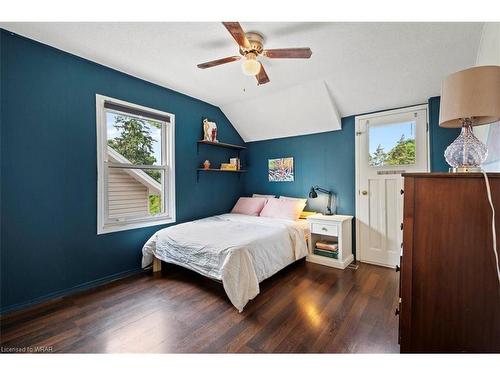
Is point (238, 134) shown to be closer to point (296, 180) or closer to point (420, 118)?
point (296, 180)

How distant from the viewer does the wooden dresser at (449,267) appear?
969mm

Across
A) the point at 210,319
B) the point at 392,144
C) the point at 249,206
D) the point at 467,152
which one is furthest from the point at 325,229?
the point at 467,152

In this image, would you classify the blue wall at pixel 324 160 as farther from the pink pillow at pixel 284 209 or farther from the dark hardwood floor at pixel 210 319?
the dark hardwood floor at pixel 210 319

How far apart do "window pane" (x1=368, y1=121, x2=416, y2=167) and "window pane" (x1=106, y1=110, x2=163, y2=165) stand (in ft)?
9.52

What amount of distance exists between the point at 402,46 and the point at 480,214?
69.7 inches

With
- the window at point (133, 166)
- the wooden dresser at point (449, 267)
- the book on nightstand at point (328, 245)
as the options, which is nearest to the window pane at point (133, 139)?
the window at point (133, 166)

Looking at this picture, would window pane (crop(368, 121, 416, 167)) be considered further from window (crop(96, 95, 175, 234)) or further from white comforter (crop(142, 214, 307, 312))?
window (crop(96, 95, 175, 234))

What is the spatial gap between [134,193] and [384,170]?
326 centimetres

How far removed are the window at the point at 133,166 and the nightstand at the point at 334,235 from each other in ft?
6.46

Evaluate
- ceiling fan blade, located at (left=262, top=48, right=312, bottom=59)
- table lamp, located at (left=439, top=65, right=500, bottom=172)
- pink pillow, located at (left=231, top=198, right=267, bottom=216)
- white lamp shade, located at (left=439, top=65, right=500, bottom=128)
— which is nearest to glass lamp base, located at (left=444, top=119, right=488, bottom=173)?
table lamp, located at (left=439, top=65, right=500, bottom=172)

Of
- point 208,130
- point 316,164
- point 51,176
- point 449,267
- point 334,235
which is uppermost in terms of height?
point 208,130

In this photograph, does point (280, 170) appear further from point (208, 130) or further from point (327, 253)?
point (327, 253)

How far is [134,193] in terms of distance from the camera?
279cm
